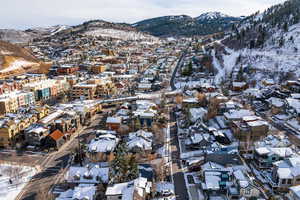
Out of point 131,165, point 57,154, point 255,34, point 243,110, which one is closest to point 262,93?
point 243,110

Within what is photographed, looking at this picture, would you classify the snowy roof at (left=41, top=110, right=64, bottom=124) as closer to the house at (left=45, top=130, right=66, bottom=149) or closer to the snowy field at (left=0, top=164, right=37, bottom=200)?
the house at (left=45, top=130, right=66, bottom=149)

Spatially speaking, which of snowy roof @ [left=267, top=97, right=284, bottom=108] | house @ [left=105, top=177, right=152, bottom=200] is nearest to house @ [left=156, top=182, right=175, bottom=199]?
house @ [left=105, top=177, right=152, bottom=200]

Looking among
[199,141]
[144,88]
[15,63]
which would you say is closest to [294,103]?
[199,141]

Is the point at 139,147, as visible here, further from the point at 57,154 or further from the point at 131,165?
the point at 57,154

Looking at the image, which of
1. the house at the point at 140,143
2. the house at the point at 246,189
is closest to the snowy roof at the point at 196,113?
the house at the point at 140,143

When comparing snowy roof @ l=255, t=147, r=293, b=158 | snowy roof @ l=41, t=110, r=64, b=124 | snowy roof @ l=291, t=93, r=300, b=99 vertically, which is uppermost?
snowy roof @ l=291, t=93, r=300, b=99

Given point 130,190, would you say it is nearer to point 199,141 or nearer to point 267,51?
point 199,141

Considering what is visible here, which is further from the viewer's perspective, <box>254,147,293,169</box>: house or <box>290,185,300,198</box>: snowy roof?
<box>254,147,293,169</box>: house

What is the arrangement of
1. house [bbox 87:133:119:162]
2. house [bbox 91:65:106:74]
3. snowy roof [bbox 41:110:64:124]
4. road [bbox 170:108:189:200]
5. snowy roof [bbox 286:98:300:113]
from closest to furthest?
road [bbox 170:108:189:200] → house [bbox 87:133:119:162] → snowy roof [bbox 41:110:64:124] → snowy roof [bbox 286:98:300:113] → house [bbox 91:65:106:74]
